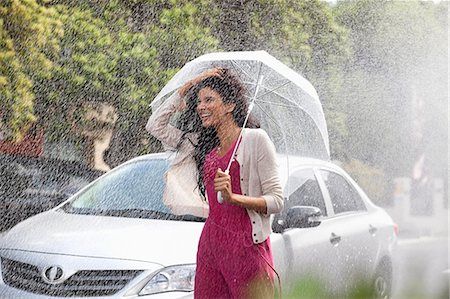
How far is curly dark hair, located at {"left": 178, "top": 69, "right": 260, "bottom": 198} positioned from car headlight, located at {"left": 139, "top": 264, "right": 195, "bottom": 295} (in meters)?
0.17

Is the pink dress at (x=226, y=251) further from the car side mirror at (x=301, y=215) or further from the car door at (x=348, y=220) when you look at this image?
the car door at (x=348, y=220)

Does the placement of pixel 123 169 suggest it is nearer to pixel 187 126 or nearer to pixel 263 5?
pixel 187 126

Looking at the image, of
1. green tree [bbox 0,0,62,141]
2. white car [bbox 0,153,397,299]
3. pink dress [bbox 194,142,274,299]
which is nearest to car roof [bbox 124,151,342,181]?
white car [bbox 0,153,397,299]

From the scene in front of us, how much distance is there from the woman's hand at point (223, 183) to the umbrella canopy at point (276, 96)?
545mm

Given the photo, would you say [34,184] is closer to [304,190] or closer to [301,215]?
[304,190]

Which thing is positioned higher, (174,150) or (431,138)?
(174,150)

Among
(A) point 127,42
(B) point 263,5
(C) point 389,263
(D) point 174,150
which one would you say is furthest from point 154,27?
(D) point 174,150

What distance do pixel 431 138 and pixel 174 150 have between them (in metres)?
7.40

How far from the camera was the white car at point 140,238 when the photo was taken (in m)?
2.18

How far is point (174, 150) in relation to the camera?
230cm

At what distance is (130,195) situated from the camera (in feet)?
8.49

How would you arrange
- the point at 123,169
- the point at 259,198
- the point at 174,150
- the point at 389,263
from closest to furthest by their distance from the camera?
the point at 259,198
the point at 174,150
the point at 123,169
the point at 389,263

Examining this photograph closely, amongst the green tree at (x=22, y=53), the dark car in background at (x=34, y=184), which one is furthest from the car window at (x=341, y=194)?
the green tree at (x=22, y=53)

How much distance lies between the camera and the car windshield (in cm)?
252
